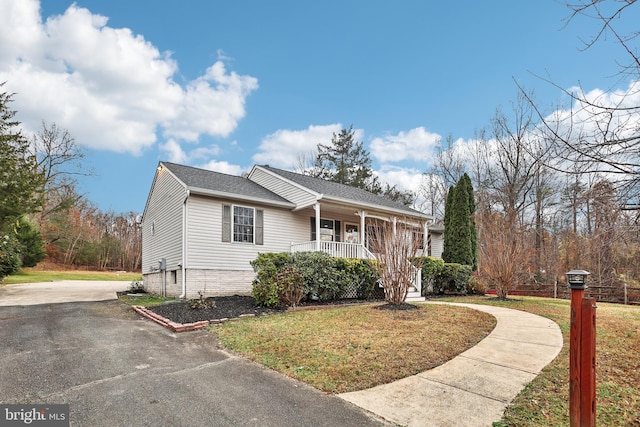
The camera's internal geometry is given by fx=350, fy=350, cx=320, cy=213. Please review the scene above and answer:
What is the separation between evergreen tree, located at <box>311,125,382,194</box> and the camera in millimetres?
35344

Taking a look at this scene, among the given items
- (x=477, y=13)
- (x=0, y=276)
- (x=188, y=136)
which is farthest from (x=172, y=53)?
(x=0, y=276)

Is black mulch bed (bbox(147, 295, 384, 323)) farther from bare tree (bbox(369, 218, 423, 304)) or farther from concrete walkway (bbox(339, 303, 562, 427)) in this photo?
concrete walkway (bbox(339, 303, 562, 427))

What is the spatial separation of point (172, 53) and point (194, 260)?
29.7 feet

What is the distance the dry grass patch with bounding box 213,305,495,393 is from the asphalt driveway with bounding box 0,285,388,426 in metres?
0.38

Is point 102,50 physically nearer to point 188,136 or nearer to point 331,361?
point 188,136

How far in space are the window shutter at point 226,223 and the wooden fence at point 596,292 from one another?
46.2ft

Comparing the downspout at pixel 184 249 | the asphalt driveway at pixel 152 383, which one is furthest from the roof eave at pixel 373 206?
the asphalt driveway at pixel 152 383

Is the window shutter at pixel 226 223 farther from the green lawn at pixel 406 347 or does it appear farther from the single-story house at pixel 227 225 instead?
the green lawn at pixel 406 347

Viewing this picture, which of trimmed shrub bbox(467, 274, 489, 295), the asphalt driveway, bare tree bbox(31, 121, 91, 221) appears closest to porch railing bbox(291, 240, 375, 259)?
trimmed shrub bbox(467, 274, 489, 295)

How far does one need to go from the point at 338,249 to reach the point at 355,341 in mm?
7610

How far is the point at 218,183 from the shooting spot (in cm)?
1391

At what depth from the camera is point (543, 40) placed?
4.28 meters

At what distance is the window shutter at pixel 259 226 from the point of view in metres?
13.6

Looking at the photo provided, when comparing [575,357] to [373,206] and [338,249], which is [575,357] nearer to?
[338,249]
